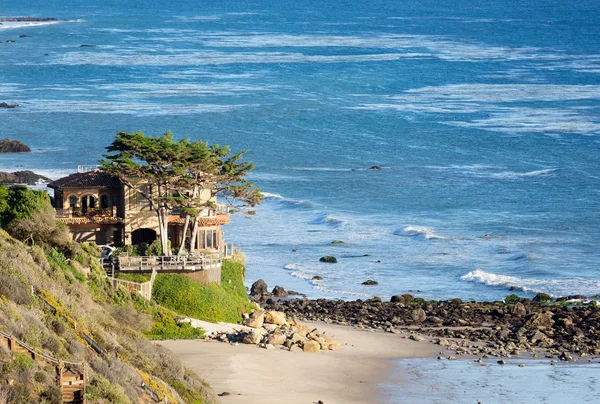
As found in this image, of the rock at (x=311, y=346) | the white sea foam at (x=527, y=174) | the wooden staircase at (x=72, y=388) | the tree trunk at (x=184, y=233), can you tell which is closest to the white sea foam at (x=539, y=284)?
the tree trunk at (x=184, y=233)

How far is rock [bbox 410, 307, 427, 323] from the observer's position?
5248cm

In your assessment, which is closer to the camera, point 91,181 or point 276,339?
point 276,339

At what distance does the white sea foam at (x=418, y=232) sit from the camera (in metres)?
74.1

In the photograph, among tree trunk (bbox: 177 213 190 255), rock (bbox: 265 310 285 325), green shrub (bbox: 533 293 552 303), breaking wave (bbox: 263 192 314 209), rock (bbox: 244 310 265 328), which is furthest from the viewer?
breaking wave (bbox: 263 192 314 209)

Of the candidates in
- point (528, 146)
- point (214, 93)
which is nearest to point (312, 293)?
point (528, 146)

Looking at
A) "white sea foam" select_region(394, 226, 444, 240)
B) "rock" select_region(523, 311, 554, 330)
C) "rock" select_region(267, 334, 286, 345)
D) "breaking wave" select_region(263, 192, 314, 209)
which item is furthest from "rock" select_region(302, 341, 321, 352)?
"breaking wave" select_region(263, 192, 314, 209)

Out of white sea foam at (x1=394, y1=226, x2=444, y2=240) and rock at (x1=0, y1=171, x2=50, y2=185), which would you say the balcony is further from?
rock at (x1=0, y1=171, x2=50, y2=185)

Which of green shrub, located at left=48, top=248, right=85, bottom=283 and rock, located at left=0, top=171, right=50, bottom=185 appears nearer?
green shrub, located at left=48, top=248, right=85, bottom=283

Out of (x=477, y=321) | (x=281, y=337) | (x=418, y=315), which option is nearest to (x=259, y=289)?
(x=418, y=315)

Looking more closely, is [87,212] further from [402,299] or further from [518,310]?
[518,310]

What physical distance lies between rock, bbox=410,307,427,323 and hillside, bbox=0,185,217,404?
12043 millimetres

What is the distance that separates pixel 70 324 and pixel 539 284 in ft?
117

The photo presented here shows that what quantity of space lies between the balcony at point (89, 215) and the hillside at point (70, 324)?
13.9ft

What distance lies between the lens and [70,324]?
31094mm
